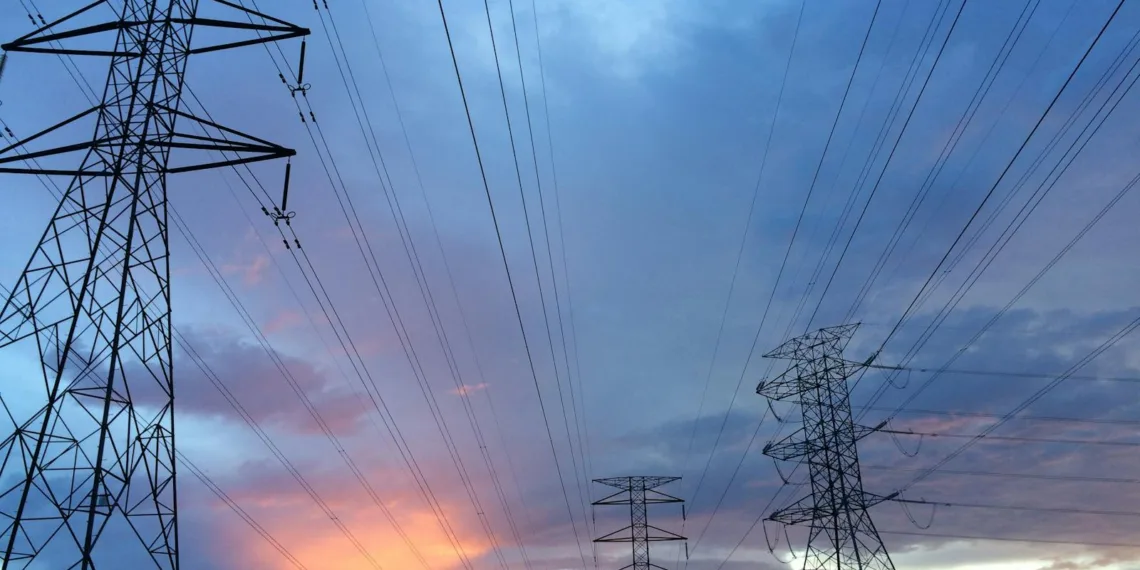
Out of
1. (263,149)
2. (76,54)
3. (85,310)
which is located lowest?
(85,310)

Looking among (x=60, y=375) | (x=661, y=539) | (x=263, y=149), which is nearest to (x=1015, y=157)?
(x=263, y=149)

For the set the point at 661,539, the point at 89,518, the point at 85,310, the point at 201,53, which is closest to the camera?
the point at 89,518

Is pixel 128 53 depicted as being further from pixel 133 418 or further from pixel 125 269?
pixel 133 418

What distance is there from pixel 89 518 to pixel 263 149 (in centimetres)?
940

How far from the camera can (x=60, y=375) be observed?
60.5 ft

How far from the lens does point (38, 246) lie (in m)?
19.8

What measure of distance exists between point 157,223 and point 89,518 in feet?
24.6

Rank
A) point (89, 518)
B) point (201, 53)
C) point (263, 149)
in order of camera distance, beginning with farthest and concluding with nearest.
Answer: point (201, 53), point (263, 149), point (89, 518)

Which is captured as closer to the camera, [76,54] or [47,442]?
[47,442]

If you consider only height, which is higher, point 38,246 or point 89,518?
point 38,246

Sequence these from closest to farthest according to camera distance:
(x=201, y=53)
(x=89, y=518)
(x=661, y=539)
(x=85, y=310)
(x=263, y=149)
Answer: (x=89, y=518)
(x=85, y=310)
(x=263, y=149)
(x=201, y=53)
(x=661, y=539)

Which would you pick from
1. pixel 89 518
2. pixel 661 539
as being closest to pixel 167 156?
pixel 89 518

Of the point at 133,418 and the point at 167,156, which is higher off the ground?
the point at 167,156

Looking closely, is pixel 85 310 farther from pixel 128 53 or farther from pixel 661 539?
pixel 661 539
